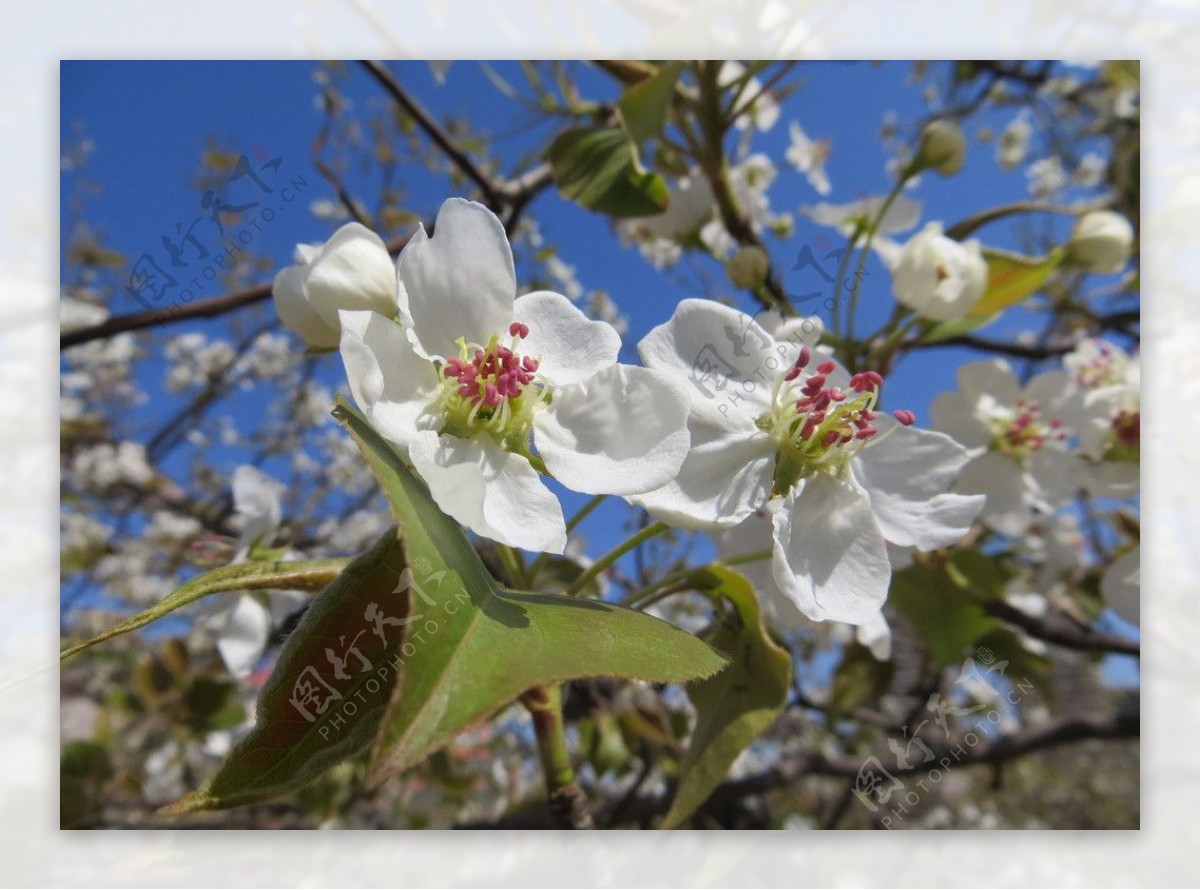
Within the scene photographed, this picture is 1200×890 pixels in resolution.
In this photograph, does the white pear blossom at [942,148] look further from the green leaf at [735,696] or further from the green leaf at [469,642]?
the green leaf at [469,642]

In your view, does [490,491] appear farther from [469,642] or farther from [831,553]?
[831,553]

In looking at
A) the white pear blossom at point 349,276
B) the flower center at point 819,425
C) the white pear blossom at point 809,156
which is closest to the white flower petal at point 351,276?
the white pear blossom at point 349,276

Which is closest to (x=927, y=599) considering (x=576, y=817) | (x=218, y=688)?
(x=576, y=817)

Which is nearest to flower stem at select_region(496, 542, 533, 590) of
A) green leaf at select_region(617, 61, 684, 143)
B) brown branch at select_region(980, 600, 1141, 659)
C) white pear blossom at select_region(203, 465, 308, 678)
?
white pear blossom at select_region(203, 465, 308, 678)

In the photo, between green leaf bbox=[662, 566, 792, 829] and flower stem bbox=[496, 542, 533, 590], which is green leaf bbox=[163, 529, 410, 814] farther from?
green leaf bbox=[662, 566, 792, 829]

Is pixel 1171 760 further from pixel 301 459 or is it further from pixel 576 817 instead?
pixel 301 459

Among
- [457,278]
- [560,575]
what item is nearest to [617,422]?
[457,278]
